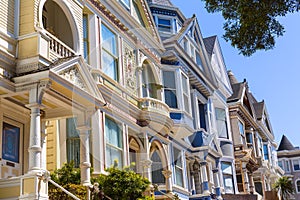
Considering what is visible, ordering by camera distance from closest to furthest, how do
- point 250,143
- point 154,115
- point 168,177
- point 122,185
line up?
point 122,185
point 154,115
point 168,177
point 250,143

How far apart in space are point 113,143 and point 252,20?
7508 millimetres

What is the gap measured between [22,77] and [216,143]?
18374 mm

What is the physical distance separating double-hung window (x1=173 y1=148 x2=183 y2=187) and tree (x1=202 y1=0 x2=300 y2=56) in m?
11.4

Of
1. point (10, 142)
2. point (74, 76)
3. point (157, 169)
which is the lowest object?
point (157, 169)

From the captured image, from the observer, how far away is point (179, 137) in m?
23.4

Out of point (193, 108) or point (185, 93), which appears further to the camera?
point (193, 108)

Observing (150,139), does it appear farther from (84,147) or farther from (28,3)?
(28,3)

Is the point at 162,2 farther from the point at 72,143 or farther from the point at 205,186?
the point at 72,143

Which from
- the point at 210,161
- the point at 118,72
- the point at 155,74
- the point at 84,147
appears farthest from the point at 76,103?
the point at 210,161

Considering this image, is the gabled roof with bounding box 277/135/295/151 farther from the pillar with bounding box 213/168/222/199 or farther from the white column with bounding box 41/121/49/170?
the white column with bounding box 41/121/49/170

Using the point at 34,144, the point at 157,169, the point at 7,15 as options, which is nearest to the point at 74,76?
the point at 7,15

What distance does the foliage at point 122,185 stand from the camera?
1313 cm

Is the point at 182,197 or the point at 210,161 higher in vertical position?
the point at 210,161

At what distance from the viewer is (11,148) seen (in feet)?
45.0
